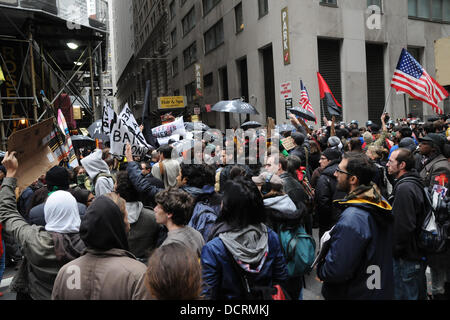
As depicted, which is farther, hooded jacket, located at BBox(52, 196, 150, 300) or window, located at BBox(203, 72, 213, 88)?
window, located at BBox(203, 72, 213, 88)

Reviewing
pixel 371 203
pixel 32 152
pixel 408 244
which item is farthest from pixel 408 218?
pixel 32 152

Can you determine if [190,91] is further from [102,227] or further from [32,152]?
[102,227]

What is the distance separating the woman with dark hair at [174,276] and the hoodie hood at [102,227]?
0.64 metres

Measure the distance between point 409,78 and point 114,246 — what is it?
915 cm

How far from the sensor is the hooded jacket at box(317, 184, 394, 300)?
2.70 meters

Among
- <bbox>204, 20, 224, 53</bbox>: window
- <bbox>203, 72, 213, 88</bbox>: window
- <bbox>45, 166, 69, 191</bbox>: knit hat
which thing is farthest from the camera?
<bbox>203, 72, 213, 88</bbox>: window

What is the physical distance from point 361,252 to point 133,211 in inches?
93.4

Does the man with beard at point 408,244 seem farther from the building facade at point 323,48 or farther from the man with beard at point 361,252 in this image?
the building facade at point 323,48

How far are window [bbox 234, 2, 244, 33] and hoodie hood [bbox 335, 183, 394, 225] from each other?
22330 mm

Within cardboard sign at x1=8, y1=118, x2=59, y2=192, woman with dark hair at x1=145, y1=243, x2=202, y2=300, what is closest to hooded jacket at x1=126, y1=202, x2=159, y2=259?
cardboard sign at x1=8, y1=118, x2=59, y2=192

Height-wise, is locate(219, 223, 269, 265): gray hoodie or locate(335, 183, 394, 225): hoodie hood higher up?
locate(335, 183, 394, 225): hoodie hood

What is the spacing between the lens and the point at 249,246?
8.39 ft

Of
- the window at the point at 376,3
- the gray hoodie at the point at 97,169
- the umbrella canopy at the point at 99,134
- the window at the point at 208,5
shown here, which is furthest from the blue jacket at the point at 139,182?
the window at the point at 208,5

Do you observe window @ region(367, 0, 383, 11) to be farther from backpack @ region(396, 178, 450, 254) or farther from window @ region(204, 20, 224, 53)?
backpack @ region(396, 178, 450, 254)
